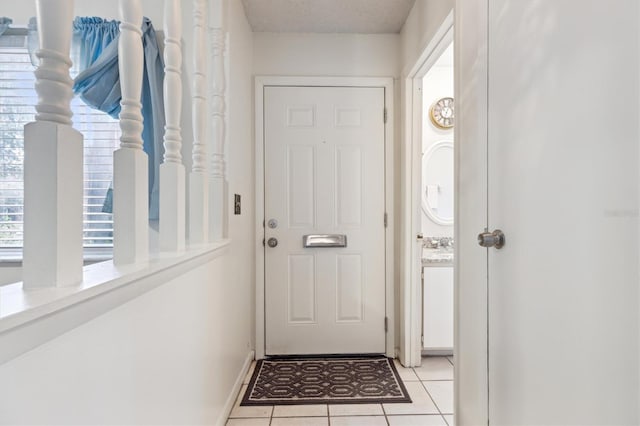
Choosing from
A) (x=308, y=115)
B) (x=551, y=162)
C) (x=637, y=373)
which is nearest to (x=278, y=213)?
(x=308, y=115)

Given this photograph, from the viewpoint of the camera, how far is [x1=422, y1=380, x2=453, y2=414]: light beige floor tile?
1.94 m

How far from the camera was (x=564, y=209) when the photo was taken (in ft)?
2.91

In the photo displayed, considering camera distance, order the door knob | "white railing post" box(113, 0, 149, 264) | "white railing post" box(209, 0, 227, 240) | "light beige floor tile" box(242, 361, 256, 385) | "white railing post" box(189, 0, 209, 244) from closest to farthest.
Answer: "white railing post" box(113, 0, 149, 264) → the door knob → "white railing post" box(189, 0, 209, 244) → "white railing post" box(209, 0, 227, 240) → "light beige floor tile" box(242, 361, 256, 385)

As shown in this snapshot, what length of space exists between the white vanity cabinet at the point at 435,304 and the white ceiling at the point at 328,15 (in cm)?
174

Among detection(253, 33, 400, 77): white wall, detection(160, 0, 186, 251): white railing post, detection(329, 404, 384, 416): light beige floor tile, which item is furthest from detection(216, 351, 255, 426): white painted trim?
detection(253, 33, 400, 77): white wall

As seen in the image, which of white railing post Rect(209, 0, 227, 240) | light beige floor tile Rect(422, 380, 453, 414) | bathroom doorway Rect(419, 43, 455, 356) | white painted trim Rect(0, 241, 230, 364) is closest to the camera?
white painted trim Rect(0, 241, 230, 364)

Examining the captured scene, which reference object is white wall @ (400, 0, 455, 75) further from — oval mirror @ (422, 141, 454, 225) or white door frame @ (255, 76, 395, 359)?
oval mirror @ (422, 141, 454, 225)

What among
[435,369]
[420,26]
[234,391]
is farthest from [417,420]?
[420,26]

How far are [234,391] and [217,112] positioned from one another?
5.08 ft

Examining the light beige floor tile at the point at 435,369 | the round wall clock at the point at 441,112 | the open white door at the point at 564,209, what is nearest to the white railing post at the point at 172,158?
the open white door at the point at 564,209

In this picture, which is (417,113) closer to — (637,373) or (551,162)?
(551,162)

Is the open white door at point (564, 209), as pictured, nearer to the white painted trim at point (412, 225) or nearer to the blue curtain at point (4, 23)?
the white painted trim at point (412, 225)

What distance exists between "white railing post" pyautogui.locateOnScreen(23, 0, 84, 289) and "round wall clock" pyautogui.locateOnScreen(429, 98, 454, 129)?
2.76m

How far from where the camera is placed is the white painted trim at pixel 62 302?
1.66 ft
